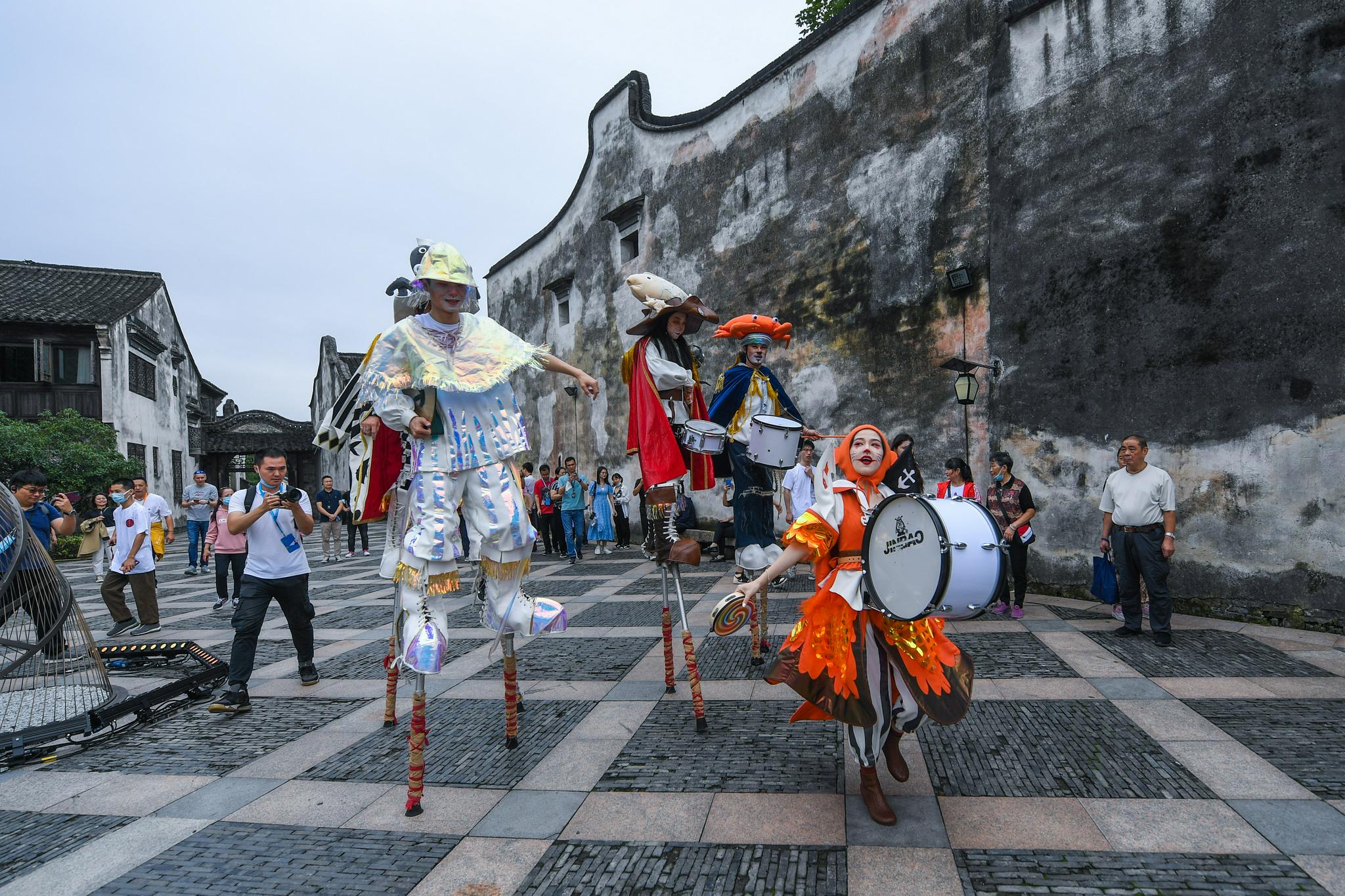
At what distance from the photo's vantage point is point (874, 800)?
3020 mm

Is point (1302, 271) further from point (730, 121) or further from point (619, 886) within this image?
point (730, 121)

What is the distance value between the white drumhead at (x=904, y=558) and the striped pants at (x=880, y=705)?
286 mm

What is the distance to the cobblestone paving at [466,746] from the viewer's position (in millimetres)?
3668

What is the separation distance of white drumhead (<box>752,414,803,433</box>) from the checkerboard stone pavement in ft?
5.66

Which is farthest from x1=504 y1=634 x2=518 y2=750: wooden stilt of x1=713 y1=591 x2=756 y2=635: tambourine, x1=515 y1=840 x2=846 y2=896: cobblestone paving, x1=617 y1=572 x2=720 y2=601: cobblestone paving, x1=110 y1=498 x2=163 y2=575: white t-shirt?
x1=110 y1=498 x2=163 y2=575: white t-shirt

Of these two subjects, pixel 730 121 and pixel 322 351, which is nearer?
pixel 730 121

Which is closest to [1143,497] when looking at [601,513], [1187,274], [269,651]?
[1187,274]

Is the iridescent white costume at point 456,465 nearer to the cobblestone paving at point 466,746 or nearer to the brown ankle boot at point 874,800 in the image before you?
the cobblestone paving at point 466,746

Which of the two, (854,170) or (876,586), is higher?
(854,170)

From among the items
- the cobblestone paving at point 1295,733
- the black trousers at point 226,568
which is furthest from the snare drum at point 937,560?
the black trousers at point 226,568

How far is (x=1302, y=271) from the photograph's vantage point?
Result: 6605mm

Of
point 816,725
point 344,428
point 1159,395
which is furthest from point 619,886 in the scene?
point 1159,395

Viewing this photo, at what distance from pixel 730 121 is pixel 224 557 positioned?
11182 mm

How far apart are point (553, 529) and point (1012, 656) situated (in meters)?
10.9
